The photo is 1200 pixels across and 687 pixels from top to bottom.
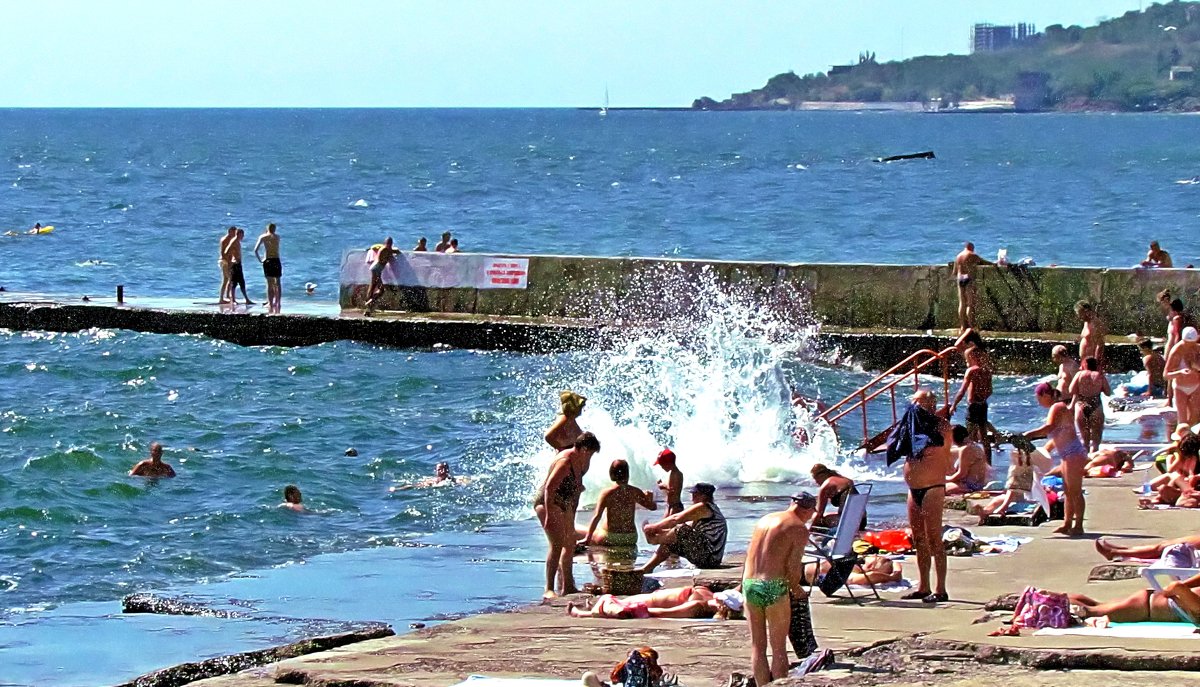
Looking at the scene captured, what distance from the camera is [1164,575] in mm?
11258

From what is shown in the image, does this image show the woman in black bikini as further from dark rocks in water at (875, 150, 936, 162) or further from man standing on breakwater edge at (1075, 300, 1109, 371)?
dark rocks in water at (875, 150, 936, 162)

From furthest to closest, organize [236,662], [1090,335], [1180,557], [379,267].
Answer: [379,267] → [1090,335] → [236,662] → [1180,557]

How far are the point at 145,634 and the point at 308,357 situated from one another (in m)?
17.9

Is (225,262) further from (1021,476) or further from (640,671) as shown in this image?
(640,671)

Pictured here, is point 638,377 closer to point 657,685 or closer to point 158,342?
point 158,342

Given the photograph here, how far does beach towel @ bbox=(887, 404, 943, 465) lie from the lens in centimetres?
1238

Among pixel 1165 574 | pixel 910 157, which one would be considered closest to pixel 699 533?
pixel 1165 574

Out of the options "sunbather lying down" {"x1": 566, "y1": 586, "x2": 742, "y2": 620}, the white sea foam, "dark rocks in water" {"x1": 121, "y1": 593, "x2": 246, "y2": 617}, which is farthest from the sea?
"sunbather lying down" {"x1": 566, "y1": 586, "x2": 742, "y2": 620}

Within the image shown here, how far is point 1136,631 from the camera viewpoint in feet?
35.0

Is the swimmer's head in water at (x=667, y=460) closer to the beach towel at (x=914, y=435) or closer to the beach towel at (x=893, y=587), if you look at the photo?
the beach towel at (x=893, y=587)

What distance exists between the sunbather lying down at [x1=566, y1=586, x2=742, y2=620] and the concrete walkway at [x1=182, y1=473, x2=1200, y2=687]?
21cm

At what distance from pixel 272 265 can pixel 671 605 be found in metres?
21.4

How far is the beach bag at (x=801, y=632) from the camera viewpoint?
416 inches

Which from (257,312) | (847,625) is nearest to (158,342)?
(257,312)
